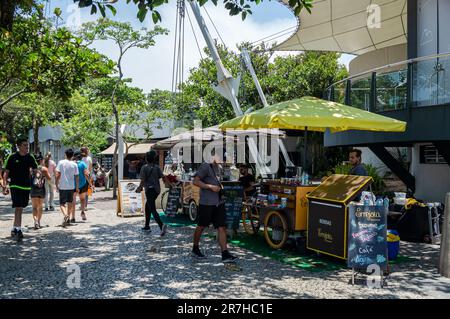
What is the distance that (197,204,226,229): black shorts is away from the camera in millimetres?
6664

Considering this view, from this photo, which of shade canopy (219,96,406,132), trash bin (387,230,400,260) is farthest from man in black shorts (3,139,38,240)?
trash bin (387,230,400,260)

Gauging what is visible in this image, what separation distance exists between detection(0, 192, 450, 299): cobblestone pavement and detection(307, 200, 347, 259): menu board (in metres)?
0.40

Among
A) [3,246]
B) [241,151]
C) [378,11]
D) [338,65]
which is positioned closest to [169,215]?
[3,246]

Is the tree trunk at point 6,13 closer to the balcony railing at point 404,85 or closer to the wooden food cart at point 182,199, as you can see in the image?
the wooden food cart at point 182,199

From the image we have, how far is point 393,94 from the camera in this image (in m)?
10.7

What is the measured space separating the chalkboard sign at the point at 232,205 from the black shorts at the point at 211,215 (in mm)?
2057

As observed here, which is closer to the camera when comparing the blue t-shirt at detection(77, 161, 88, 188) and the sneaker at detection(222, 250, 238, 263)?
the sneaker at detection(222, 250, 238, 263)

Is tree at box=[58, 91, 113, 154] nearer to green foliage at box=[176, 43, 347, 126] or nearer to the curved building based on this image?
green foliage at box=[176, 43, 347, 126]

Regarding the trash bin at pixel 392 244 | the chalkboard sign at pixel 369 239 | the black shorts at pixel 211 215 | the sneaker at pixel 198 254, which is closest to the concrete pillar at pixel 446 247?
the trash bin at pixel 392 244

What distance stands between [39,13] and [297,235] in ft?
24.9

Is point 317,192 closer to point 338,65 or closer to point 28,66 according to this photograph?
point 28,66

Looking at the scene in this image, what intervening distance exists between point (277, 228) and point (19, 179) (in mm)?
5087

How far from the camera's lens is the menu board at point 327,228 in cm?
629

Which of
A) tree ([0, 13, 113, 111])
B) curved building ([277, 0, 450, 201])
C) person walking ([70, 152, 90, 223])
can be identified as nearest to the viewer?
tree ([0, 13, 113, 111])
